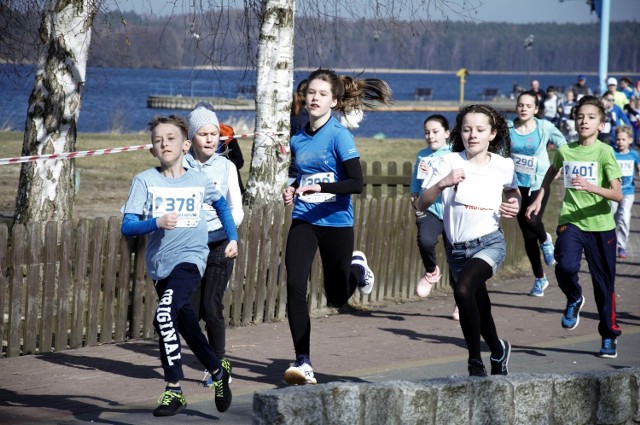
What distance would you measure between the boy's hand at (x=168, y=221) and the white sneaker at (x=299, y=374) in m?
1.34

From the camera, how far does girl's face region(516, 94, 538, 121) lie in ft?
35.8

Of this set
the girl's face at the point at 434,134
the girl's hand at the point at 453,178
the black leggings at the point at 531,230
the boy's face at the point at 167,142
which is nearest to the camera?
the boy's face at the point at 167,142

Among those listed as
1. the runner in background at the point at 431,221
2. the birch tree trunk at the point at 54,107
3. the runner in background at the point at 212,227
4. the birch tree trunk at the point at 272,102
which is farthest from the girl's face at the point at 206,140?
the birch tree trunk at the point at 54,107

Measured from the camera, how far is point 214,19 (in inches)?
402

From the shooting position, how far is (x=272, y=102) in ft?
34.4

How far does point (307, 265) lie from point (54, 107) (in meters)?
4.30

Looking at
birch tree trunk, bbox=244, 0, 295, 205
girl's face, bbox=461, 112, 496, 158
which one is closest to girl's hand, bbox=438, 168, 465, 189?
girl's face, bbox=461, 112, 496, 158

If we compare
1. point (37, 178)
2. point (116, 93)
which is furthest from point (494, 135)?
point (116, 93)

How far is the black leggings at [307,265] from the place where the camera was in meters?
7.07

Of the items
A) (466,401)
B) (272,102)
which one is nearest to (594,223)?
(272,102)

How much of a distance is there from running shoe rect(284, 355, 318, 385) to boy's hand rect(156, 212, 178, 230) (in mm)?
1337

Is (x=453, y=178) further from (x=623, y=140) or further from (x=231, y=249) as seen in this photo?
(x=623, y=140)

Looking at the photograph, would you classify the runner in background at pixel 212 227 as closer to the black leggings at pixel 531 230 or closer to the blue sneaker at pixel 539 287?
the black leggings at pixel 531 230

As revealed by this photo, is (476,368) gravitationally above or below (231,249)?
below
